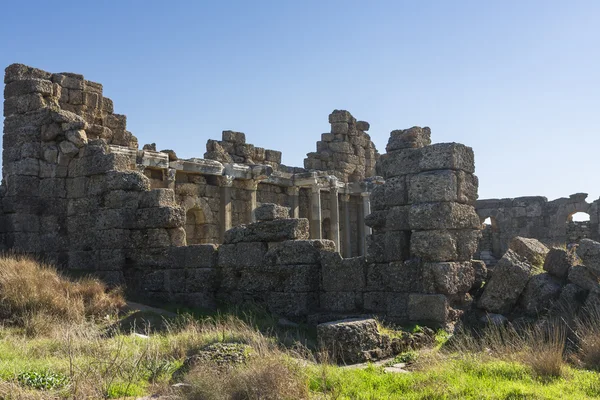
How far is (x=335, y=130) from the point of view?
30.1 meters

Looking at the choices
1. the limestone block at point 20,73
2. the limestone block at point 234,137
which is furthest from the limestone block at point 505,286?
the limestone block at point 234,137

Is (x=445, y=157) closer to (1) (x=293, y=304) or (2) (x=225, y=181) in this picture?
(1) (x=293, y=304)

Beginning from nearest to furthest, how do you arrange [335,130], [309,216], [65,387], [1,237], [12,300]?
[65,387] → [12,300] → [1,237] → [309,216] → [335,130]

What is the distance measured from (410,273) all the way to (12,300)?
692cm

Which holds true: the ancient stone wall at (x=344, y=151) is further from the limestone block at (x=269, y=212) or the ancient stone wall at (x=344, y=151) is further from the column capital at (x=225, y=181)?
the limestone block at (x=269, y=212)

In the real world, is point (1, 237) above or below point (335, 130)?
below

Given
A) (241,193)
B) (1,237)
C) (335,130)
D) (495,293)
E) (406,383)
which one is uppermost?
(335,130)

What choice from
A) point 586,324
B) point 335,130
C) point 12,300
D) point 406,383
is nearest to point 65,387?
point 406,383

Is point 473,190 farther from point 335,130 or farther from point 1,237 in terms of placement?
point 335,130

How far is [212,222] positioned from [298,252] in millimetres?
9125

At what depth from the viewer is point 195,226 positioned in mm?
21000

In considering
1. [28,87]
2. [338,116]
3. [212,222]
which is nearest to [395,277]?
[28,87]

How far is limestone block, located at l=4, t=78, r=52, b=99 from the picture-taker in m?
15.9

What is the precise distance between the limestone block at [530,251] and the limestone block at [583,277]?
1271 mm
